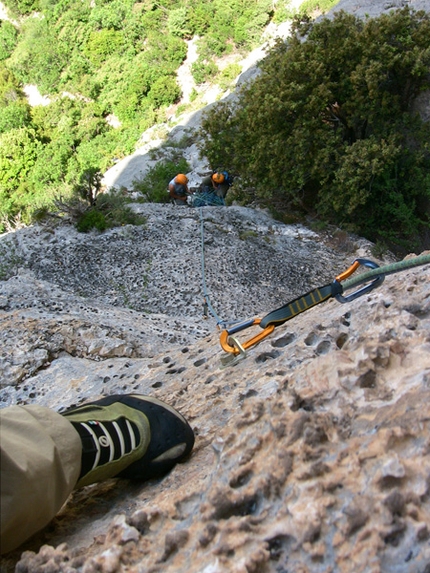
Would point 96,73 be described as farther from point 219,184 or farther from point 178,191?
point 178,191

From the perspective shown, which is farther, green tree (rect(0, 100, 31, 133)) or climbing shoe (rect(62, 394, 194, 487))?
green tree (rect(0, 100, 31, 133))

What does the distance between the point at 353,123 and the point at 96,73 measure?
26932 millimetres

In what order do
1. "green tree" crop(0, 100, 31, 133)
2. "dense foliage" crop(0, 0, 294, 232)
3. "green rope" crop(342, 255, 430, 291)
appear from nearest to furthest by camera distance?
"green rope" crop(342, 255, 430, 291) < "dense foliage" crop(0, 0, 294, 232) < "green tree" crop(0, 100, 31, 133)

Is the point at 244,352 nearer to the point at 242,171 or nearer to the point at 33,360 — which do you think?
the point at 33,360

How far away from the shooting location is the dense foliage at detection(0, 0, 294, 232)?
90.6 ft

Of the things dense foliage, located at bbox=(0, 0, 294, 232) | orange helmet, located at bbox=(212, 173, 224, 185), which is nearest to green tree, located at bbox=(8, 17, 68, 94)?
dense foliage, located at bbox=(0, 0, 294, 232)

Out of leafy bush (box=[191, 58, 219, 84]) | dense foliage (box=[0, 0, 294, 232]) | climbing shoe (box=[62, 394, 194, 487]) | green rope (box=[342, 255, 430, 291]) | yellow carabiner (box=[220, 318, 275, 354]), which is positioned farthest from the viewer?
dense foliage (box=[0, 0, 294, 232])

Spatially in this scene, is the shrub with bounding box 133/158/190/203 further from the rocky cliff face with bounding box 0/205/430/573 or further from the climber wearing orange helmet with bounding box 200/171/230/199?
the rocky cliff face with bounding box 0/205/430/573

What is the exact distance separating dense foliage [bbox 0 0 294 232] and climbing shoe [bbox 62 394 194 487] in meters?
24.9

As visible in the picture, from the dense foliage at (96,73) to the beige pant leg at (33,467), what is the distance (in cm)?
2509

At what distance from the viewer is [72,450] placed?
1676mm

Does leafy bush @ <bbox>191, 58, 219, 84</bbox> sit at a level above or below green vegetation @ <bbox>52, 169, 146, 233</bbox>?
above

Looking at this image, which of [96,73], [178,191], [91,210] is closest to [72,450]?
[91,210]

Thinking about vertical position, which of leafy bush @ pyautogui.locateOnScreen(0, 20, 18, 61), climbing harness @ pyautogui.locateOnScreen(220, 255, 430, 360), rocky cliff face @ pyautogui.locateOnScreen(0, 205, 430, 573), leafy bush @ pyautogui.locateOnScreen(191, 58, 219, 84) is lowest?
rocky cliff face @ pyautogui.locateOnScreen(0, 205, 430, 573)
